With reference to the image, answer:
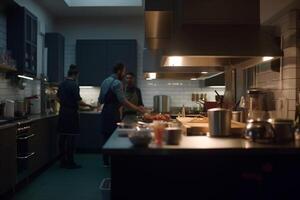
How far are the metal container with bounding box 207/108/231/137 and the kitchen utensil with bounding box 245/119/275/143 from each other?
0.27m

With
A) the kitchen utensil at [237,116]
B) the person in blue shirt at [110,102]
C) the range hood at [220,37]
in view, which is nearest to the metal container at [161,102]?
the person in blue shirt at [110,102]

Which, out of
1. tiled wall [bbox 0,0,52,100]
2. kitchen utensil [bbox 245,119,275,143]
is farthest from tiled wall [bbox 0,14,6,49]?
kitchen utensil [bbox 245,119,275,143]

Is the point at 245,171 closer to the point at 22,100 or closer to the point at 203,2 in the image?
the point at 203,2

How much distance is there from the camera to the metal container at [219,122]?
2516 mm

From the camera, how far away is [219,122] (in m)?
2.55

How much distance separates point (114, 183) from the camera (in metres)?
2.17

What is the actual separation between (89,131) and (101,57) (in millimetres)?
1458

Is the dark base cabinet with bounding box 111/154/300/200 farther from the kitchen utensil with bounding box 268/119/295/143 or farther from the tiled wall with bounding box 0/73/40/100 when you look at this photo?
the tiled wall with bounding box 0/73/40/100

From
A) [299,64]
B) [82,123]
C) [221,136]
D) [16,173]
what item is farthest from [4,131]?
[82,123]

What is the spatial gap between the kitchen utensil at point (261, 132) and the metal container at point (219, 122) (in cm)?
27

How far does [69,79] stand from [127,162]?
3600 mm

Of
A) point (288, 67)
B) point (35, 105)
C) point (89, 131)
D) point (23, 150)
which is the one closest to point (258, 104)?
point (288, 67)

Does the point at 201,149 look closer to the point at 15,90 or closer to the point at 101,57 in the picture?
the point at 15,90

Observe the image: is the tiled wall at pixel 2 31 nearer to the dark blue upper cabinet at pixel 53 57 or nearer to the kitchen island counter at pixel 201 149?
the dark blue upper cabinet at pixel 53 57
